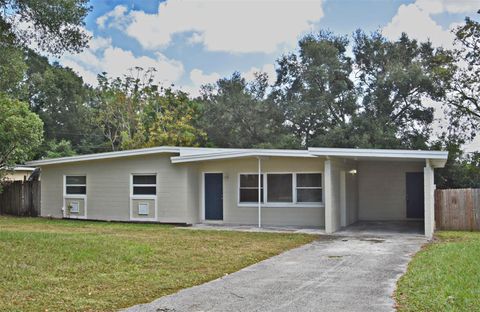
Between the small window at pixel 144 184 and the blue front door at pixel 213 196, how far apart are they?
6.00 feet

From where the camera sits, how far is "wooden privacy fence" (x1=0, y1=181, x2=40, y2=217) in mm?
19953

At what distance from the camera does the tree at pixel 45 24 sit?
9867 mm

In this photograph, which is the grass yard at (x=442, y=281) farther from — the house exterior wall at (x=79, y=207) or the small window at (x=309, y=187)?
the house exterior wall at (x=79, y=207)

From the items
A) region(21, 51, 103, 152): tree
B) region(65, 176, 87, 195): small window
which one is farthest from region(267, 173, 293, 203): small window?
region(21, 51, 103, 152): tree

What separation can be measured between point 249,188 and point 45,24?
849 cm

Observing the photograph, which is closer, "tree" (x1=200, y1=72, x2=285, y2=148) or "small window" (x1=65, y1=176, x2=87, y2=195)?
"small window" (x1=65, y1=176, x2=87, y2=195)

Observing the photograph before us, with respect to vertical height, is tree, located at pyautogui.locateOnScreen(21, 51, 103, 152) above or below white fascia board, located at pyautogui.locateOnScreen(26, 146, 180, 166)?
above

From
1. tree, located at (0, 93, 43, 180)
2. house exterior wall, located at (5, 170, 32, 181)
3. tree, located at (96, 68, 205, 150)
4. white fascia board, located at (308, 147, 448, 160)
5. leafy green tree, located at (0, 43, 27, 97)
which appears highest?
tree, located at (96, 68, 205, 150)

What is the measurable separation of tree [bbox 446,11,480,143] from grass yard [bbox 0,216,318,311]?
52.1 feet

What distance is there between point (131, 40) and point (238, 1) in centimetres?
1224

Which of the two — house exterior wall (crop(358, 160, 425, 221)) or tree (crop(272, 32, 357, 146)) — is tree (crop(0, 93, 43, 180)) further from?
tree (crop(272, 32, 357, 146))

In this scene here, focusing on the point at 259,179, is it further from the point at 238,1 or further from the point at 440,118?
the point at 440,118

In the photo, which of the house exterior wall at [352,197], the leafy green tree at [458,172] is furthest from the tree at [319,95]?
the house exterior wall at [352,197]

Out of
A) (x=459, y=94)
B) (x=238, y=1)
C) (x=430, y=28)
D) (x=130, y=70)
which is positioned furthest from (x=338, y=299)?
(x=130, y=70)
